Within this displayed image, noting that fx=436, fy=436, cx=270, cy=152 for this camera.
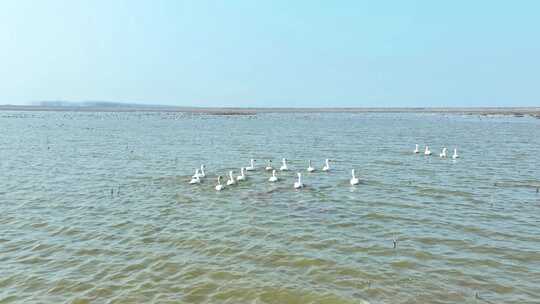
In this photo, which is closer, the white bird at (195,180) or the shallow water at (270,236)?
the shallow water at (270,236)

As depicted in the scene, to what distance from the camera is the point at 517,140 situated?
46344mm

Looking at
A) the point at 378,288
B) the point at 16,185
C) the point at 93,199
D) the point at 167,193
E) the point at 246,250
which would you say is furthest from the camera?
the point at 16,185

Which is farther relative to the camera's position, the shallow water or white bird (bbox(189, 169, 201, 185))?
white bird (bbox(189, 169, 201, 185))

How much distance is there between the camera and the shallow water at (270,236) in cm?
1122

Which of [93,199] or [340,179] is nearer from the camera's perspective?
[93,199]

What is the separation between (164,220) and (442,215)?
11.0 m

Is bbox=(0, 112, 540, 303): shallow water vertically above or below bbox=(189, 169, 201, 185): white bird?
below

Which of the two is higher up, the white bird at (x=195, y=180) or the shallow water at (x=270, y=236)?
the white bird at (x=195, y=180)

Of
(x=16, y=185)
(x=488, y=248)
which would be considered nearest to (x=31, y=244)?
(x=16, y=185)

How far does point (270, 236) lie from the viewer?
15.1 meters

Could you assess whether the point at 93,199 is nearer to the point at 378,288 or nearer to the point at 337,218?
the point at 337,218

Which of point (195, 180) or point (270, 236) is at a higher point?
point (195, 180)

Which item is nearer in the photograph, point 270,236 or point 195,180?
point 270,236

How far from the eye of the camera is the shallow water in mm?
11219
